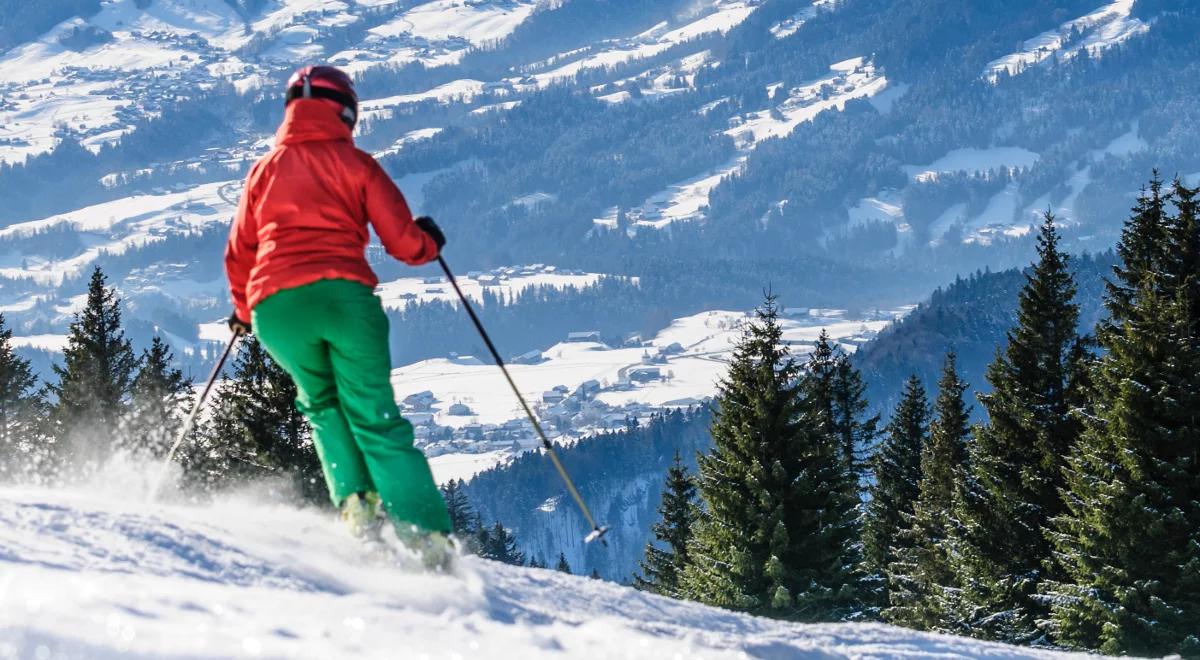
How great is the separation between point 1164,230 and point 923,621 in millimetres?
10175

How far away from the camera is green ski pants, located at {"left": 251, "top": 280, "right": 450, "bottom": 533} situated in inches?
235

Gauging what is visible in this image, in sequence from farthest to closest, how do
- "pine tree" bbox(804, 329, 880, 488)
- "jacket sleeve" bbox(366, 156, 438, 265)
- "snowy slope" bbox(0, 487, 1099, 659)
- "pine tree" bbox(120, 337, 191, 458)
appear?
"pine tree" bbox(804, 329, 880, 488) < "pine tree" bbox(120, 337, 191, 458) < "jacket sleeve" bbox(366, 156, 438, 265) < "snowy slope" bbox(0, 487, 1099, 659)

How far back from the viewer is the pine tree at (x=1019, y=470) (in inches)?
890

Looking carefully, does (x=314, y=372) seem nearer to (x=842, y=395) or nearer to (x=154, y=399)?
(x=154, y=399)

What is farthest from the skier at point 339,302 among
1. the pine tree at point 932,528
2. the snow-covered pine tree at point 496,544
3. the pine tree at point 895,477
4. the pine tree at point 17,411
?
the snow-covered pine tree at point 496,544

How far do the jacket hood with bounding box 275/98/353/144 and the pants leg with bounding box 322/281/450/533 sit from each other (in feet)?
2.33

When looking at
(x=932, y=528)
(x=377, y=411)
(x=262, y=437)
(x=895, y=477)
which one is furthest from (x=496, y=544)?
(x=377, y=411)

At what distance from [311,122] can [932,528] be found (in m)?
29.0

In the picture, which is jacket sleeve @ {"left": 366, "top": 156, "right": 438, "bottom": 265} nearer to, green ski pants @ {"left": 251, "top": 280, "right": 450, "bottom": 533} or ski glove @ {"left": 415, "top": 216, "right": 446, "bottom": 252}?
ski glove @ {"left": 415, "top": 216, "right": 446, "bottom": 252}

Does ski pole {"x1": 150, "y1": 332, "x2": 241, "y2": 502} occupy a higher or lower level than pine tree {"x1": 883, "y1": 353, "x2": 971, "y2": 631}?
higher

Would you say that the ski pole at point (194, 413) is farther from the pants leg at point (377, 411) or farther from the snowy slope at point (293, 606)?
the pants leg at point (377, 411)

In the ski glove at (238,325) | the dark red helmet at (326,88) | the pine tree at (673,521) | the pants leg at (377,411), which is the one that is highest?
the dark red helmet at (326,88)

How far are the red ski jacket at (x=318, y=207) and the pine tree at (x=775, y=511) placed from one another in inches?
670

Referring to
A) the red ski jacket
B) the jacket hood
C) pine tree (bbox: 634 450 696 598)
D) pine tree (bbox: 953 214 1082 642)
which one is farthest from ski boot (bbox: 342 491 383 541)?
pine tree (bbox: 634 450 696 598)
